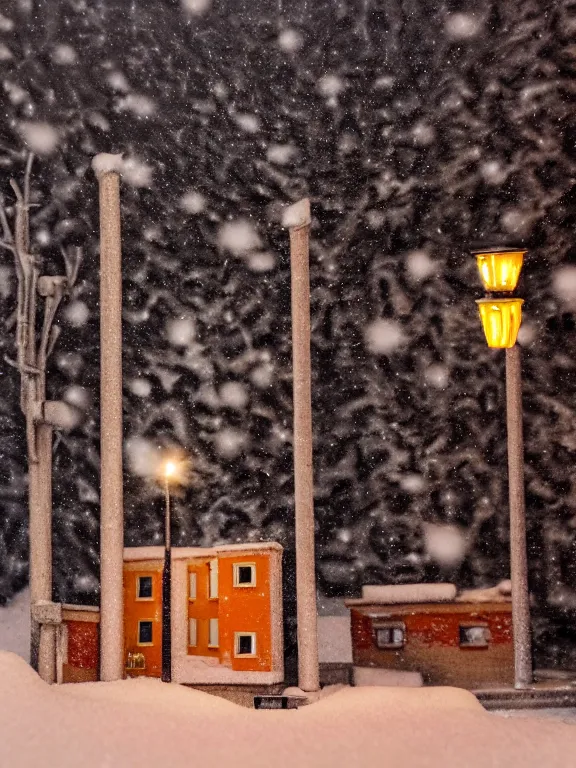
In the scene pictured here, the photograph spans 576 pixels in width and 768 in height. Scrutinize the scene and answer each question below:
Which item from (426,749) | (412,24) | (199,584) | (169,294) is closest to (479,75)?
(412,24)

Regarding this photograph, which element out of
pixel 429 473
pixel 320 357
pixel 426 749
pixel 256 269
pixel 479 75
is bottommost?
pixel 426 749

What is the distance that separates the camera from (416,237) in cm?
328

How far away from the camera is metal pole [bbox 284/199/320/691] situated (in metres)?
3.10

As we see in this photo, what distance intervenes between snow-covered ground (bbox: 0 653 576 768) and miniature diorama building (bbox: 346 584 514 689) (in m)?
0.11

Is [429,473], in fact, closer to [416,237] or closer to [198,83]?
[416,237]

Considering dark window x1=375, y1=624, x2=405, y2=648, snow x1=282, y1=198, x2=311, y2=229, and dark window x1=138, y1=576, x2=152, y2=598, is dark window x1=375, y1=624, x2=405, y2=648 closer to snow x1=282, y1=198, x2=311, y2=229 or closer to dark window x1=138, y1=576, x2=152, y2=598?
dark window x1=138, y1=576, x2=152, y2=598

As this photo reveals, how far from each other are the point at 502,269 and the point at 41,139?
4.61 feet

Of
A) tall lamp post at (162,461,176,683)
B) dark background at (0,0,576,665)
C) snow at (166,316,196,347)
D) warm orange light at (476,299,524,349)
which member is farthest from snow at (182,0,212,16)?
tall lamp post at (162,461,176,683)

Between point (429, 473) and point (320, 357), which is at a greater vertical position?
point (320, 357)

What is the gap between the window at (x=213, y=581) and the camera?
124 inches

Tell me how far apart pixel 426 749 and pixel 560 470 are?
1003 mm

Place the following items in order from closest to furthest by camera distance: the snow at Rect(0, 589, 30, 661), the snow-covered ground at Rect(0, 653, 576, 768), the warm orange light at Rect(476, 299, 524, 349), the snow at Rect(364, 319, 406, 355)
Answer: the snow-covered ground at Rect(0, 653, 576, 768) < the warm orange light at Rect(476, 299, 524, 349) < the snow at Rect(0, 589, 30, 661) < the snow at Rect(364, 319, 406, 355)

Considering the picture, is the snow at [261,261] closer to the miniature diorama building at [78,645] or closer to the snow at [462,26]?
the snow at [462,26]

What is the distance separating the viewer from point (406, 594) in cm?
322
